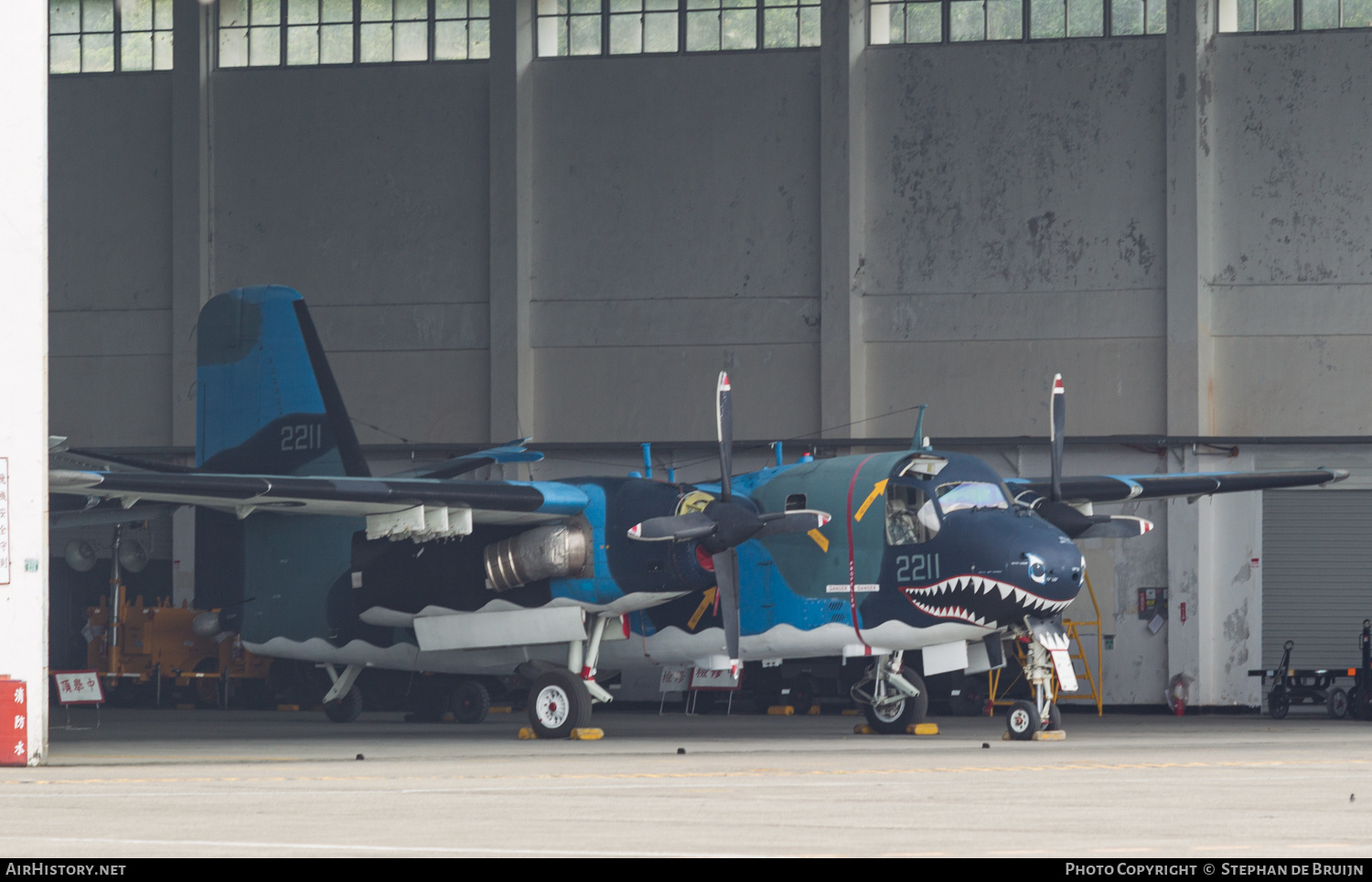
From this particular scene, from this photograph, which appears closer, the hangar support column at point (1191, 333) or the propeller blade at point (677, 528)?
the propeller blade at point (677, 528)

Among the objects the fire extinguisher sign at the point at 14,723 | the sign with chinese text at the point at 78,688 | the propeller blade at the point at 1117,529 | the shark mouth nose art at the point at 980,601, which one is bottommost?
the sign with chinese text at the point at 78,688

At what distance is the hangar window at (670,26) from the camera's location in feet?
103

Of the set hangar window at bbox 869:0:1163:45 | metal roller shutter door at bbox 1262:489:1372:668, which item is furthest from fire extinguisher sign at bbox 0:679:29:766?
metal roller shutter door at bbox 1262:489:1372:668

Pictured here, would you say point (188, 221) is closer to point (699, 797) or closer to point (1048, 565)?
point (1048, 565)

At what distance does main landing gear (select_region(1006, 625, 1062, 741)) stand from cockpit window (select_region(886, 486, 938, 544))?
6.02 ft

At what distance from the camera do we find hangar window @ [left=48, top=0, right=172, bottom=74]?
3309 centimetres

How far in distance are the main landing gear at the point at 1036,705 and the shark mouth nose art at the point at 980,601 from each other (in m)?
0.61

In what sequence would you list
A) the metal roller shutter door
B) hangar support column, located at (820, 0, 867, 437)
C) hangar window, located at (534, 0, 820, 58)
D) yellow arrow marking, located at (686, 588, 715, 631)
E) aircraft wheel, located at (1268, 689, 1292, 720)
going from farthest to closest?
hangar window, located at (534, 0, 820, 58) → hangar support column, located at (820, 0, 867, 437) → the metal roller shutter door → aircraft wheel, located at (1268, 689, 1292, 720) → yellow arrow marking, located at (686, 588, 715, 631)

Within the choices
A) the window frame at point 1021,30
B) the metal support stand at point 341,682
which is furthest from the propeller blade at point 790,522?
the window frame at point 1021,30

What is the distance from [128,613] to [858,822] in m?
22.5

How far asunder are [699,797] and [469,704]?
15.7 metres

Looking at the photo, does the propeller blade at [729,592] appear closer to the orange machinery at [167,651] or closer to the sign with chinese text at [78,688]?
the sign with chinese text at [78,688]

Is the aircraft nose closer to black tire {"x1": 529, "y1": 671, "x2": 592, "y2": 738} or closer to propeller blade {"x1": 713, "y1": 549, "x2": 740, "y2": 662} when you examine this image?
propeller blade {"x1": 713, "y1": 549, "x2": 740, "y2": 662}

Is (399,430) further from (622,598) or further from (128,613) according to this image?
(622,598)
